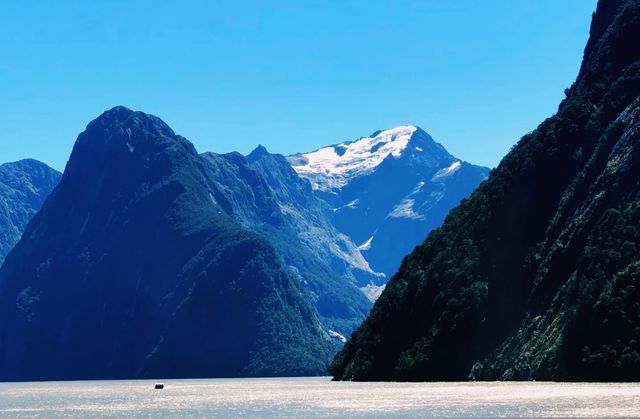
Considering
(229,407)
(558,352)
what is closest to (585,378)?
(558,352)

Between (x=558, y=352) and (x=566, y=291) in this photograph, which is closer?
(x=558, y=352)

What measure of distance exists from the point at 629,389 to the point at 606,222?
5526 centimetres

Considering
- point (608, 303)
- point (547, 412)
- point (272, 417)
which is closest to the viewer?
point (547, 412)

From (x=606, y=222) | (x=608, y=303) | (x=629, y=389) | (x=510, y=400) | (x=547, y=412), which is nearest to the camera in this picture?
(x=547, y=412)

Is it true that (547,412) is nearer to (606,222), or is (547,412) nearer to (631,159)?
(606,222)

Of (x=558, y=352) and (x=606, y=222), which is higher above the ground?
(x=606, y=222)

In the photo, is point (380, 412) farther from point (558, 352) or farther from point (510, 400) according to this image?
point (558, 352)

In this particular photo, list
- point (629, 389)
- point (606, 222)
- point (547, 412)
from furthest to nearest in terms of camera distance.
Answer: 1. point (606, 222)
2. point (629, 389)
3. point (547, 412)

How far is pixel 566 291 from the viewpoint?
194m

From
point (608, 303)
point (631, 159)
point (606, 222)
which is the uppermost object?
point (631, 159)

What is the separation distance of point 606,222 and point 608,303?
21979 millimetres

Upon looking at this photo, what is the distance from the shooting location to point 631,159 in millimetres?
198875

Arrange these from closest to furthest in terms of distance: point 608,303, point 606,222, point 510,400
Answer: point 510,400, point 608,303, point 606,222

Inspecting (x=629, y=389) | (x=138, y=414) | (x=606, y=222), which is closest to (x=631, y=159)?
(x=606, y=222)
